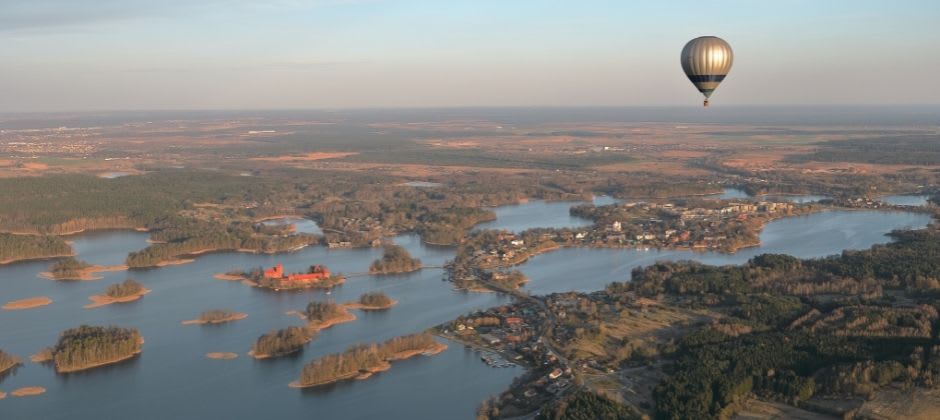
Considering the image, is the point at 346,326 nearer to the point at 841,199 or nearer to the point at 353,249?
the point at 353,249

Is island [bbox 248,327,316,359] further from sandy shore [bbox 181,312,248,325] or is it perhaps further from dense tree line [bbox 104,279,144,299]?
dense tree line [bbox 104,279,144,299]

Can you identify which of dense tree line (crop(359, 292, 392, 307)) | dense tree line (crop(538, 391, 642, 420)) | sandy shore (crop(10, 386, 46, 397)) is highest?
dense tree line (crop(538, 391, 642, 420))

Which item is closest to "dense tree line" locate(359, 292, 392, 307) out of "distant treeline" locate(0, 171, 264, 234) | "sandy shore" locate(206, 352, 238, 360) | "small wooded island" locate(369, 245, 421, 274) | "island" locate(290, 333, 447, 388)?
"island" locate(290, 333, 447, 388)

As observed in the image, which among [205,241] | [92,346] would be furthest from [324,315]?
[205,241]

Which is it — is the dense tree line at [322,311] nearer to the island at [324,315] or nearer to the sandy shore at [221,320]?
the island at [324,315]

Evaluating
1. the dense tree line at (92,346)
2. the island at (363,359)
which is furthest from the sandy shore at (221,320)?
the island at (363,359)
